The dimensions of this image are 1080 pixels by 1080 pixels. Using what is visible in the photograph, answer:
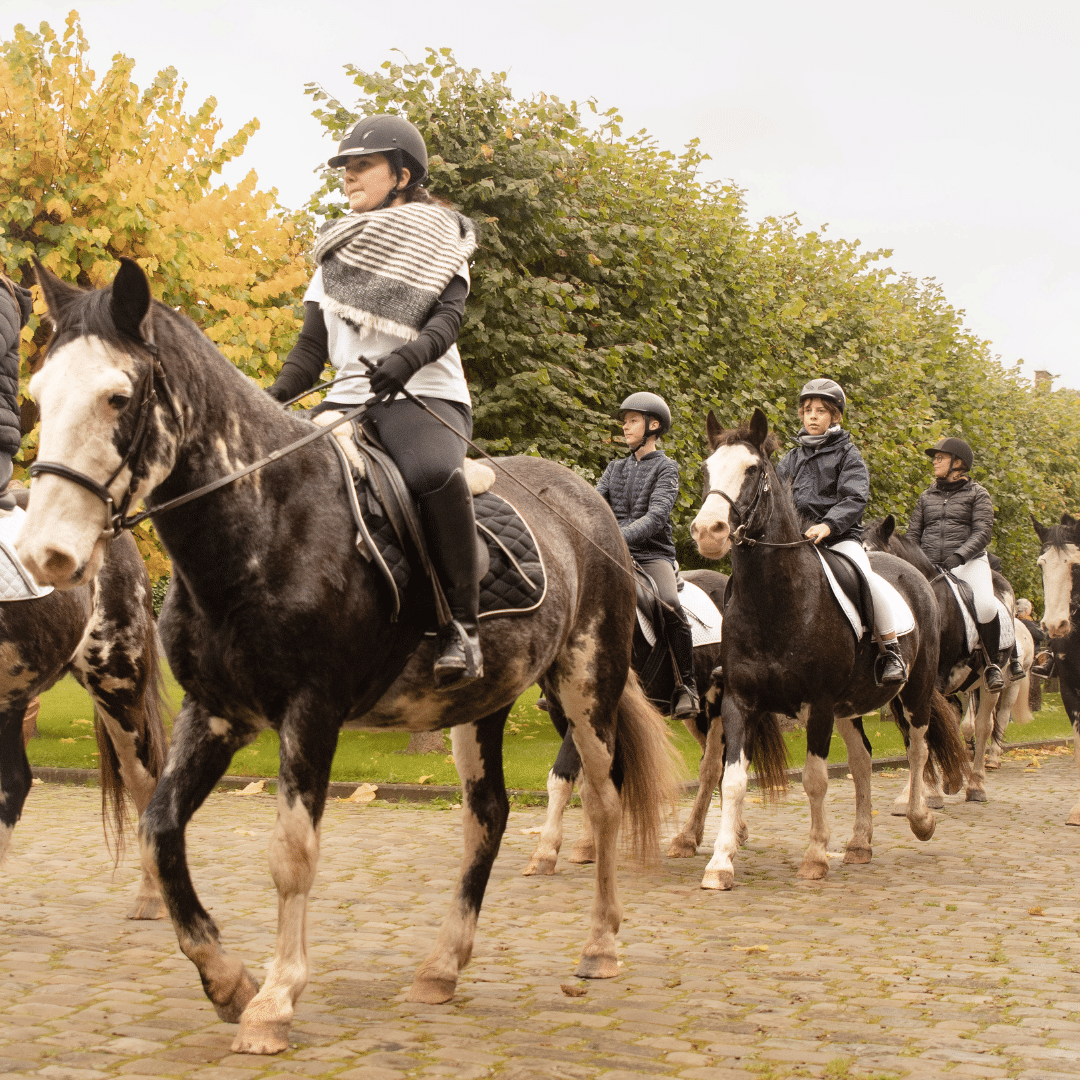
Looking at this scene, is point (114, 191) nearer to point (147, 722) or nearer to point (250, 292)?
point (250, 292)

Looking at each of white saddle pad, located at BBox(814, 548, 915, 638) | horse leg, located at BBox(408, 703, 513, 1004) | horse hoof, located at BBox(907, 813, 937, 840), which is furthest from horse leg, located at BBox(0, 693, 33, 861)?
horse hoof, located at BBox(907, 813, 937, 840)

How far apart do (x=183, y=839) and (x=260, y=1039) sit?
73cm

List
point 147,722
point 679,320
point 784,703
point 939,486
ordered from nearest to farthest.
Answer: point 147,722
point 784,703
point 939,486
point 679,320

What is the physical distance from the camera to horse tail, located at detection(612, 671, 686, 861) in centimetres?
671

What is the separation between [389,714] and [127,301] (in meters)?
2.04

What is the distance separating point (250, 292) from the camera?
1708 centimetres

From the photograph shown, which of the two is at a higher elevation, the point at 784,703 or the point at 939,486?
the point at 939,486

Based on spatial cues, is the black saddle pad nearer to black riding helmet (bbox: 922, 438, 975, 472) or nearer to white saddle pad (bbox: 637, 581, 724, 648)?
white saddle pad (bbox: 637, 581, 724, 648)

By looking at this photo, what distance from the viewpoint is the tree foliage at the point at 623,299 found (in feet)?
51.8

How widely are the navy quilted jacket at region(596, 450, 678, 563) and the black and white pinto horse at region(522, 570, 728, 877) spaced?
712mm

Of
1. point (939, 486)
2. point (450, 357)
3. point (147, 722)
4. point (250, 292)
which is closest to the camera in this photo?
point (450, 357)

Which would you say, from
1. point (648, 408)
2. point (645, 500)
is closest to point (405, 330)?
point (645, 500)

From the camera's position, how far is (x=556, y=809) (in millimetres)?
9250

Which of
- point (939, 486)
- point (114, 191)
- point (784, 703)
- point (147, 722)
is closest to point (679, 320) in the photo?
point (939, 486)
